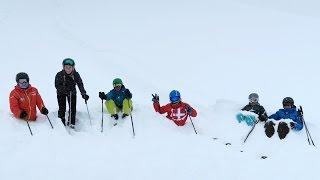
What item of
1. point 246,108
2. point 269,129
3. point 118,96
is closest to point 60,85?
point 118,96

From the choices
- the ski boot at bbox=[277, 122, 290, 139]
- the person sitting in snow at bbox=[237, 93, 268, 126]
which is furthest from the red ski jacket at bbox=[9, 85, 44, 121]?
the ski boot at bbox=[277, 122, 290, 139]

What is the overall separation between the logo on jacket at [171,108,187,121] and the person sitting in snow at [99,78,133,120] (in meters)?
1.00

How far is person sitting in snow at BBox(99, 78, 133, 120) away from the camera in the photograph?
10.4m

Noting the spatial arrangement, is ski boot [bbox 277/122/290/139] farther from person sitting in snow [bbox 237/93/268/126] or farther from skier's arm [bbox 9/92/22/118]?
skier's arm [bbox 9/92/22/118]

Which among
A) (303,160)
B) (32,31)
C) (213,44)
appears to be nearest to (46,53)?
(32,31)

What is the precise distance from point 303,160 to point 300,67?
888 centimetres

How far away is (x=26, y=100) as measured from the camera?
31.9 ft

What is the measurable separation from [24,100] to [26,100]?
43 millimetres

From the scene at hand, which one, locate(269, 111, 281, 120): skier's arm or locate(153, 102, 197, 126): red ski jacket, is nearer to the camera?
locate(153, 102, 197, 126): red ski jacket

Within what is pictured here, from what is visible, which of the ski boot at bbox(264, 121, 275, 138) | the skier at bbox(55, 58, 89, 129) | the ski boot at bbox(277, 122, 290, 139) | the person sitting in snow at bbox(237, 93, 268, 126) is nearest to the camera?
the ski boot at bbox(277, 122, 290, 139)

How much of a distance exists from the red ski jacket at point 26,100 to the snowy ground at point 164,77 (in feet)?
0.96

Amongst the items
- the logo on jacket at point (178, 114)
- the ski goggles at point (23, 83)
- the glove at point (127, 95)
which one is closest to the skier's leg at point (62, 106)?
the ski goggles at point (23, 83)

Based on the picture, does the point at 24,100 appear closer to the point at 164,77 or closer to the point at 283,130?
the point at 283,130

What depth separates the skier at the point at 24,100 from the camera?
945 cm
